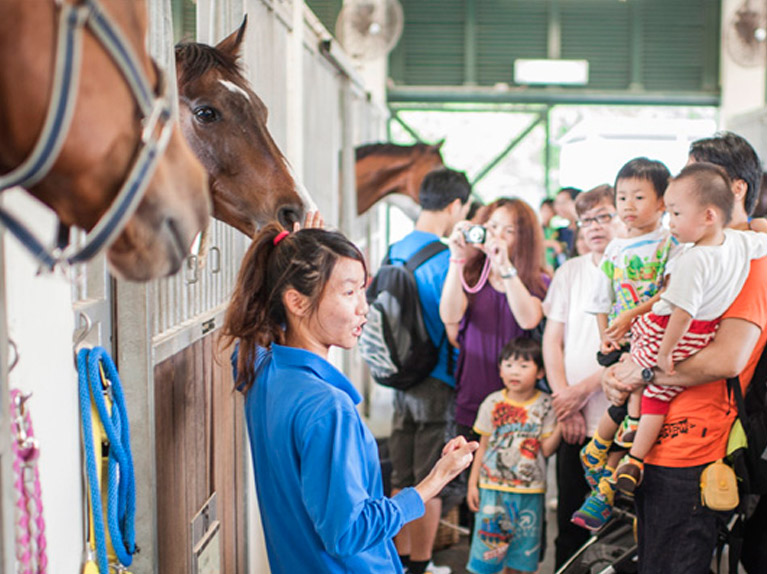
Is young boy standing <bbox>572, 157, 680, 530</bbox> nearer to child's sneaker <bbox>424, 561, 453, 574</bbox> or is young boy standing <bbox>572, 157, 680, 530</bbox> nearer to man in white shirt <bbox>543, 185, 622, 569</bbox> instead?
man in white shirt <bbox>543, 185, 622, 569</bbox>

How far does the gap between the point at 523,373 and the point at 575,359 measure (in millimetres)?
194

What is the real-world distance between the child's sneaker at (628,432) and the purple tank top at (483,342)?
0.70m

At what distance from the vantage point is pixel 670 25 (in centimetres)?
979

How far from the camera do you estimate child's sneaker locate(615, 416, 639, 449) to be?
2.47m

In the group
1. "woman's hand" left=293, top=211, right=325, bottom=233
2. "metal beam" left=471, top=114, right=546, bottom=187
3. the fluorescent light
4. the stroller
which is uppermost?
the fluorescent light

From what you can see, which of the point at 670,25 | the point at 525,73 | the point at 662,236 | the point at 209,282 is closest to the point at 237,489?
the point at 209,282

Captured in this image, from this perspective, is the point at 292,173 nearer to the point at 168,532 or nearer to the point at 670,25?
the point at 168,532

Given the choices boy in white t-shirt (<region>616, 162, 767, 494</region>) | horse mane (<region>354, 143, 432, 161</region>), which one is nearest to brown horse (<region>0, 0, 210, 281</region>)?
boy in white t-shirt (<region>616, 162, 767, 494</region>)

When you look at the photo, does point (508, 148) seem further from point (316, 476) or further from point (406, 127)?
point (316, 476)

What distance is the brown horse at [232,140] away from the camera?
1603 millimetres

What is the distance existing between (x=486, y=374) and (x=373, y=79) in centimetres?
678

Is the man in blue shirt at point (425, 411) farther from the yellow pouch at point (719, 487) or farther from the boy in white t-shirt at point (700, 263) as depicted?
the yellow pouch at point (719, 487)

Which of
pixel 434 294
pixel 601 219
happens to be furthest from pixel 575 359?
pixel 434 294

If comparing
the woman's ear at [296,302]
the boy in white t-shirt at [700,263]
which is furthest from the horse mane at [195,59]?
the boy in white t-shirt at [700,263]
